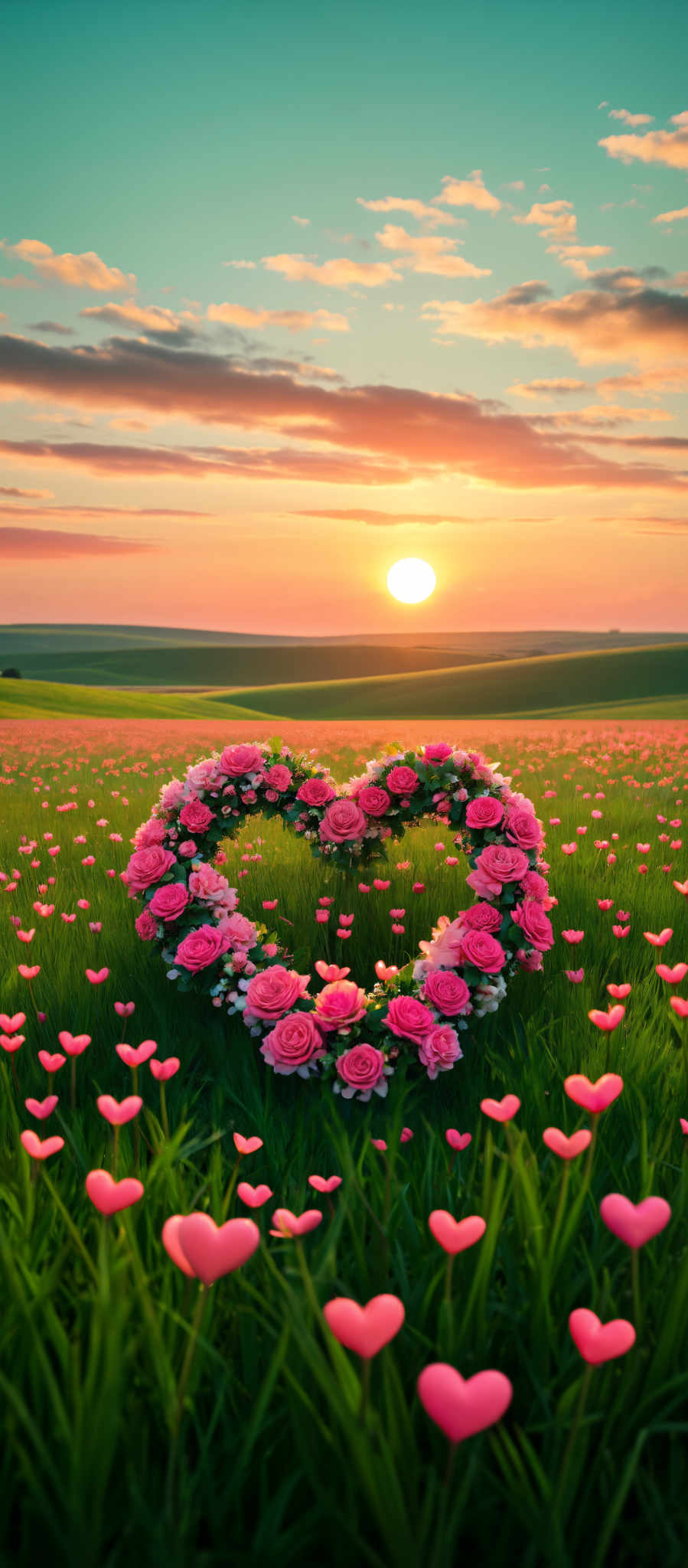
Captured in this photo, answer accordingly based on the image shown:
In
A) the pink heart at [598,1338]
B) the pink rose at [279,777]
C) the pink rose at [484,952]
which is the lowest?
the pink rose at [484,952]

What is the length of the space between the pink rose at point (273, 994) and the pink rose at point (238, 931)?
447 millimetres

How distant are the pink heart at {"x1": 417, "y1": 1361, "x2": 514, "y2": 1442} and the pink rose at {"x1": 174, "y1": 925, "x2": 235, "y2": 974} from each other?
2.55 meters

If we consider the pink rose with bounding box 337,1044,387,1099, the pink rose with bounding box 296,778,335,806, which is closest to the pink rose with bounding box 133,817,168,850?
the pink rose with bounding box 296,778,335,806

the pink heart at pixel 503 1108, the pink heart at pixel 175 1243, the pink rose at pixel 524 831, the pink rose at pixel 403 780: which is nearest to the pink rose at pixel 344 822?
the pink rose at pixel 403 780

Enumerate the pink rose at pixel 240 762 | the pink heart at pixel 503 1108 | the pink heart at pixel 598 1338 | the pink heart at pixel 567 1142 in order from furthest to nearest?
1. the pink rose at pixel 240 762
2. the pink heart at pixel 503 1108
3. the pink heart at pixel 567 1142
4. the pink heart at pixel 598 1338

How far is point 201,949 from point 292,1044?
0.70 metres

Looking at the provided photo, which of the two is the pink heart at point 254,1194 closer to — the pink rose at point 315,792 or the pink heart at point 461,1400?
the pink heart at point 461,1400

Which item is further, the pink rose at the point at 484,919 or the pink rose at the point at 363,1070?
the pink rose at the point at 484,919

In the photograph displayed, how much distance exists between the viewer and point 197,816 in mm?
3871

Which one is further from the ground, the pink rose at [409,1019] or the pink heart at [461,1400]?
the pink heart at [461,1400]

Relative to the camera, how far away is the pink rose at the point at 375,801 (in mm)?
3877

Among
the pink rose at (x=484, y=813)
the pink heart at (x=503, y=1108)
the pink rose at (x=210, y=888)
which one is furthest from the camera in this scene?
the pink rose at (x=210, y=888)

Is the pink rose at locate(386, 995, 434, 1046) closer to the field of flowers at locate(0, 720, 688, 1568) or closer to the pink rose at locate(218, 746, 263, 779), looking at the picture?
the field of flowers at locate(0, 720, 688, 1568)

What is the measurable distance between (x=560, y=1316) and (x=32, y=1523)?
3.16 ft
